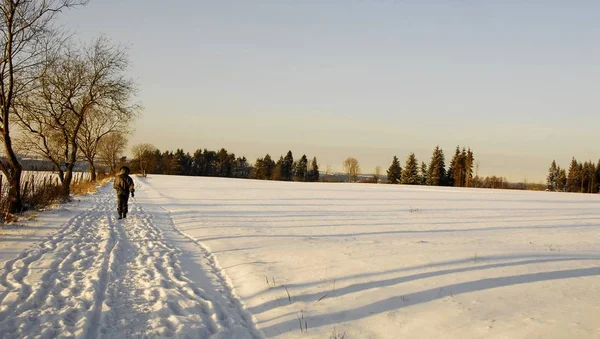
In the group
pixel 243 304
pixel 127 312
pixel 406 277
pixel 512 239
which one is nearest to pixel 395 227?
pixel 512 239

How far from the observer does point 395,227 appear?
522 inches

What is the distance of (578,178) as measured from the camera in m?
99.9

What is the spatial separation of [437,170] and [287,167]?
5235 cm

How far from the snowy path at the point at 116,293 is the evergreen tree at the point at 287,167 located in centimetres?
11458

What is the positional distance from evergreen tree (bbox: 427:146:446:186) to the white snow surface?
78.5 meters

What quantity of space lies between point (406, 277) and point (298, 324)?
2525 mm

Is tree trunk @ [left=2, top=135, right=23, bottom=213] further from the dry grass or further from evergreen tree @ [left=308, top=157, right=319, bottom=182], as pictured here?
evergreen tree @ [left=308, top=157, right=319, bottom=182]

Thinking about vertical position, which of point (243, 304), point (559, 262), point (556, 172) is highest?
point (556, 172)

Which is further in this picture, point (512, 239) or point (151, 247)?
point (512, 239)

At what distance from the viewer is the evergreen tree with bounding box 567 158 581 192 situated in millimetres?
100000

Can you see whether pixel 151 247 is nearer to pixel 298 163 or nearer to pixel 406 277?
pixel 406 277

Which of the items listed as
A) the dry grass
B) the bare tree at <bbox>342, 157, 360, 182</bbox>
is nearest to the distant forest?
the bare tree at <bbox>342, 157, 360, 182</bbox>

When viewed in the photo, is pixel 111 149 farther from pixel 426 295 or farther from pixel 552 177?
pixel 552 177

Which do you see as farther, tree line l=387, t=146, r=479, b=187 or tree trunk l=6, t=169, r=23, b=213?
tree line l=387, t=146, r=479, b=187
